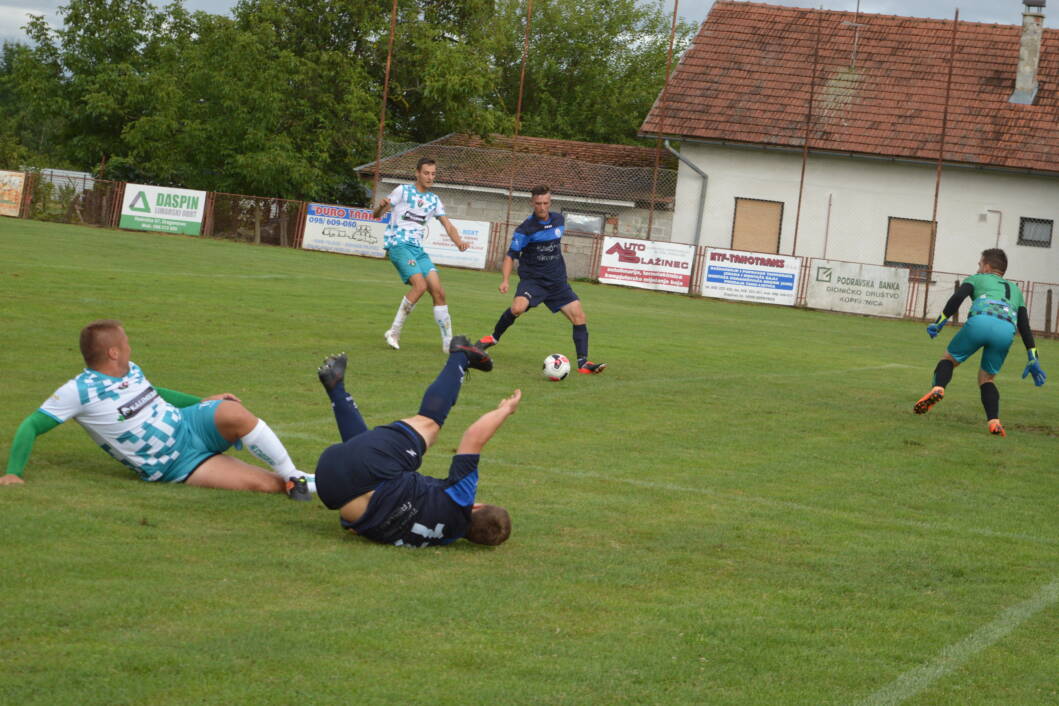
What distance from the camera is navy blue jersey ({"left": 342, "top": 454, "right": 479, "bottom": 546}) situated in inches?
247

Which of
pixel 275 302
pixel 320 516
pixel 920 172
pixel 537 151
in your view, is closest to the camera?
pixel 320 516

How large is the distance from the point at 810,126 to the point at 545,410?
3075cm

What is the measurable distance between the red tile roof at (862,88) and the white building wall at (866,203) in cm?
78

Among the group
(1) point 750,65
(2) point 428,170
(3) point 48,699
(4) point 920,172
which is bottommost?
(3) point 48,699

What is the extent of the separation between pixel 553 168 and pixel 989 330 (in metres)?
33.6

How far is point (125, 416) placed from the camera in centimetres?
707

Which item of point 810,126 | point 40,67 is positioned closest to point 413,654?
point 810,126

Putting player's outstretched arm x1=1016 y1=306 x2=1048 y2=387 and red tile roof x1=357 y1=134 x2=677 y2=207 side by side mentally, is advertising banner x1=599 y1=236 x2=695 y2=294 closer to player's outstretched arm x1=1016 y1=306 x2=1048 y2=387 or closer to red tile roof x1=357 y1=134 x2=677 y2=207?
red tile roof x1=357 y1=134 x2=677 y2=207

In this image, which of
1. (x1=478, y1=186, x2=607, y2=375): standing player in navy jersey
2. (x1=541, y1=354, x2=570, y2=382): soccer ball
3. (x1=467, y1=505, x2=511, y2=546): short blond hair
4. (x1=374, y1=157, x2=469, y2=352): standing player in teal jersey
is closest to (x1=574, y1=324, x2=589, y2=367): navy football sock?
(x1=478, y1=186, x2=607, y2=375): standing player in navy jersey

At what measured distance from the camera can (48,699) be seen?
400 centimetres

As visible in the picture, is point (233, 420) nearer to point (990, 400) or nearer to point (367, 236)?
point (990, 400)

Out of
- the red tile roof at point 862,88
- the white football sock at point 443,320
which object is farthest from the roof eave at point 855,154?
the white football sock at point 443,320

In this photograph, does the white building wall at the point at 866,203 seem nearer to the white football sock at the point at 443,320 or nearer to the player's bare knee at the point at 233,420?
the white football sock at the point at 443,320

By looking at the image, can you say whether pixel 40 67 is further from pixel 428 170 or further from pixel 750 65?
pixel 428 170
